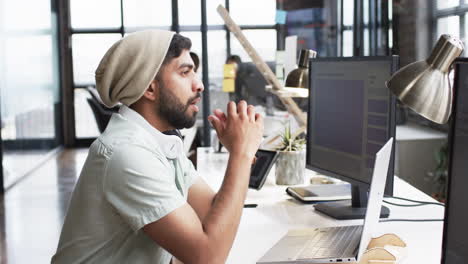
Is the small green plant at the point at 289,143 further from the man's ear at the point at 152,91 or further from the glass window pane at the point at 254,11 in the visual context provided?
the glass window pane at the point at 254,11

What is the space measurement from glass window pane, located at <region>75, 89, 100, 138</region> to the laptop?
8420 millimetres

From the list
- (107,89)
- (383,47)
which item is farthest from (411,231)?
(383,47)

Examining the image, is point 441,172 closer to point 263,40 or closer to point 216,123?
Answer: point 216,123

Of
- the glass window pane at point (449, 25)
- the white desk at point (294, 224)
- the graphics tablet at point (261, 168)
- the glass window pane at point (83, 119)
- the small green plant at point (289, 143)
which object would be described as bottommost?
the glass window pane at point (83, 119)

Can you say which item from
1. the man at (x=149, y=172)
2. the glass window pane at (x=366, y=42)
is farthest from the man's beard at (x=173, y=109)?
the glass window pane at (x=366, y=42)

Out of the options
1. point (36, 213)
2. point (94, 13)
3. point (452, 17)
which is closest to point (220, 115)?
point (452, 17)

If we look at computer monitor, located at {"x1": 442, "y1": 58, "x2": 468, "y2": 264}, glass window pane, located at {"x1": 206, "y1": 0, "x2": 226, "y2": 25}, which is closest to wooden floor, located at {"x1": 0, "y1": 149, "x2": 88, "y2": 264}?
glass window pane, located at {"x1": 206, "y1": 0, "x2": 226, "y2": 25}

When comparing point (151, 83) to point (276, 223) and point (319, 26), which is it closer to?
point (276, 223)

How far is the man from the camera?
1482 mm

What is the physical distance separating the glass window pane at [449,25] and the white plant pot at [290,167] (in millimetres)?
1925

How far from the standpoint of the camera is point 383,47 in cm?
551

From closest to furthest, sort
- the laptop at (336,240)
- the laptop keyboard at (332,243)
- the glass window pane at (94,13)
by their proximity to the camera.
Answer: the laptop at (336,240)
the laptop keyboard at (332,243)
the glass window pane at (94,13)

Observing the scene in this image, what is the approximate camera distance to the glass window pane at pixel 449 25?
418 cm

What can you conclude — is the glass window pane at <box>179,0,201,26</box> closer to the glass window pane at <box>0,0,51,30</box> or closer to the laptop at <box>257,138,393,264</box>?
the glass window pane at <box>0,0,51,30</box>
